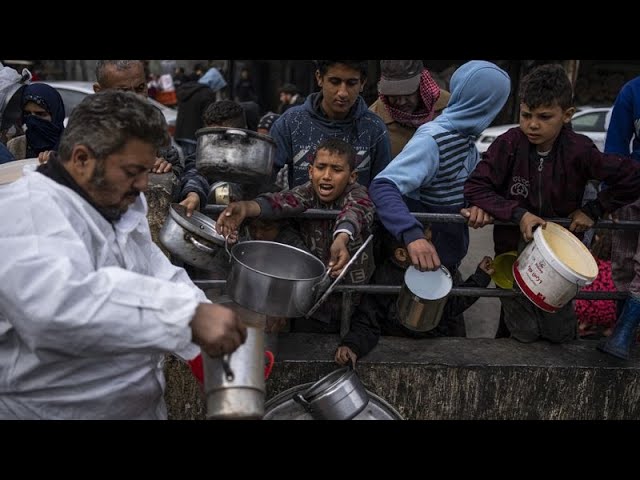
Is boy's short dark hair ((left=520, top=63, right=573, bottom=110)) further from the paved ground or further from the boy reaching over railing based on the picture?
the paved ground

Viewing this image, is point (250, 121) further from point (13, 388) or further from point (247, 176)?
point (13, 388)

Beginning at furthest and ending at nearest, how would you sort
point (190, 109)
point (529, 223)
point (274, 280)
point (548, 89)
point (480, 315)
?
point (190, 109) < point (480, 315) < point (548, 89) < point (529, 223) < point (274, 280)

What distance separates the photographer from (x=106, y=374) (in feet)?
6.30

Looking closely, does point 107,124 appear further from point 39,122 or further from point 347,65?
point 39,122

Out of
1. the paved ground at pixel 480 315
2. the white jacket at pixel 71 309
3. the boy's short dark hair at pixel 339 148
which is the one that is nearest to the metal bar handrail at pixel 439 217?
the boy's short dark hair at pixel 339 148

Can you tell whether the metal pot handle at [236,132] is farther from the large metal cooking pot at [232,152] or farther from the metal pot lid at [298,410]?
the metal pot lid at [298,410]

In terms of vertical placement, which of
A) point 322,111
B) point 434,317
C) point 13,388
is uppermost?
point 322,111

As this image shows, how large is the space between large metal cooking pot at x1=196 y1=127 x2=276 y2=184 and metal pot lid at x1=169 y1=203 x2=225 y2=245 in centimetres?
21

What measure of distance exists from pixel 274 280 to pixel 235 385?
2.29ft

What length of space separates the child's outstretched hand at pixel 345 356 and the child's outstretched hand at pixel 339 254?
0.50 metres

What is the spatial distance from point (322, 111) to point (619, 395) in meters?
2.12

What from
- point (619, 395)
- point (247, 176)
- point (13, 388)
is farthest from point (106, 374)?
point (619, 395)

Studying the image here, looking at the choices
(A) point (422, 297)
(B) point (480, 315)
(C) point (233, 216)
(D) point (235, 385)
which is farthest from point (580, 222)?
(B) point (480, 315)

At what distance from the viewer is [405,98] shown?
12.8 ft
